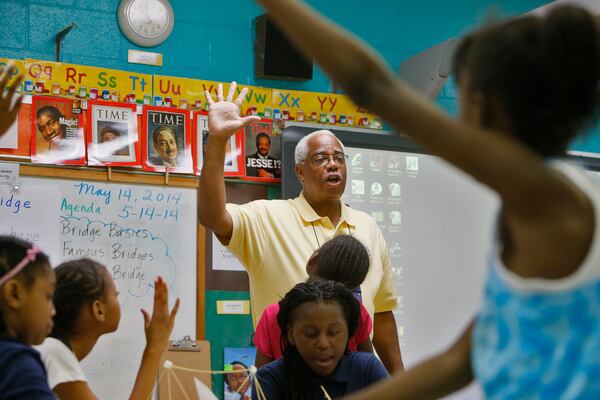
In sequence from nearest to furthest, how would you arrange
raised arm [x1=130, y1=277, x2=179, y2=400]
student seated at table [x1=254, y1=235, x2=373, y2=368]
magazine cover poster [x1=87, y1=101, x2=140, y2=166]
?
raised arm [x1=130, y1=277, x2=179, y2=400], student seated at table [x1=254, y1=235, x2=373, y2=368], magazine cover poster [x1=87, y1=101, x2=140, y2=166]

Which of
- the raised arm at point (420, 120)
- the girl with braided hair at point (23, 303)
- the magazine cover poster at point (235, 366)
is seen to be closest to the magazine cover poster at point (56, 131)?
the magazine cover poster at point (235, 366)

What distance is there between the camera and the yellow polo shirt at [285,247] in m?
2.81

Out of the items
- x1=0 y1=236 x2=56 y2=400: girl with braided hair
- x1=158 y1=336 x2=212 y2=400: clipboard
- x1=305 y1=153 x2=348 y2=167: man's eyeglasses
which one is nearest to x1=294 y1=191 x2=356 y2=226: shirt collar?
x1=305 y1=153 x2=348 y2=167: man's eyeglasses

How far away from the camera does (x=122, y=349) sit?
11.8ft

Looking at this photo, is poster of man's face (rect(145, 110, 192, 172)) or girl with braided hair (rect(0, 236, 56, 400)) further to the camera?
poster of man's face (rect(145, 110, 192, 172))

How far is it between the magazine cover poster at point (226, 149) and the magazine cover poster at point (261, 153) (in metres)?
0.03

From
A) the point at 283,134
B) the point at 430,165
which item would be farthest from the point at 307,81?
the point at 430,165

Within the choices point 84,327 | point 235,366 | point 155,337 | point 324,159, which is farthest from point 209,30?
point 155,337

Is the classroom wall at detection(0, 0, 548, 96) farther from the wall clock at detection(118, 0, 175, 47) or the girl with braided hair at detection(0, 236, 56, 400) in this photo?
the girl with braided hair at detection(0, 236, 56, 400)

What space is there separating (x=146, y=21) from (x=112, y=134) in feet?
1.81

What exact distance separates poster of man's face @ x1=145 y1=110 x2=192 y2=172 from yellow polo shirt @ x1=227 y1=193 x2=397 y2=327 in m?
1.00

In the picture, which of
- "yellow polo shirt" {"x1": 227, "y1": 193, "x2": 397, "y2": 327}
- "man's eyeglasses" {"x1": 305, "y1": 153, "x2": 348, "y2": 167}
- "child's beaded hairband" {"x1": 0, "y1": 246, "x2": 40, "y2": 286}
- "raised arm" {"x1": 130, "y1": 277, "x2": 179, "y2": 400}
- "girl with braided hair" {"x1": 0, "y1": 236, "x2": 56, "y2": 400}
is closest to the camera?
"girl with braided hair" {"x1": 0, "y1": 236, "x2": 56, "y2": 400}

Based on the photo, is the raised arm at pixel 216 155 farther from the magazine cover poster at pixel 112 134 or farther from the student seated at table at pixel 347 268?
the magazine cover poster at pixel 112 134

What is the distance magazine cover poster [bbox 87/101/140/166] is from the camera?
374 centimetres
